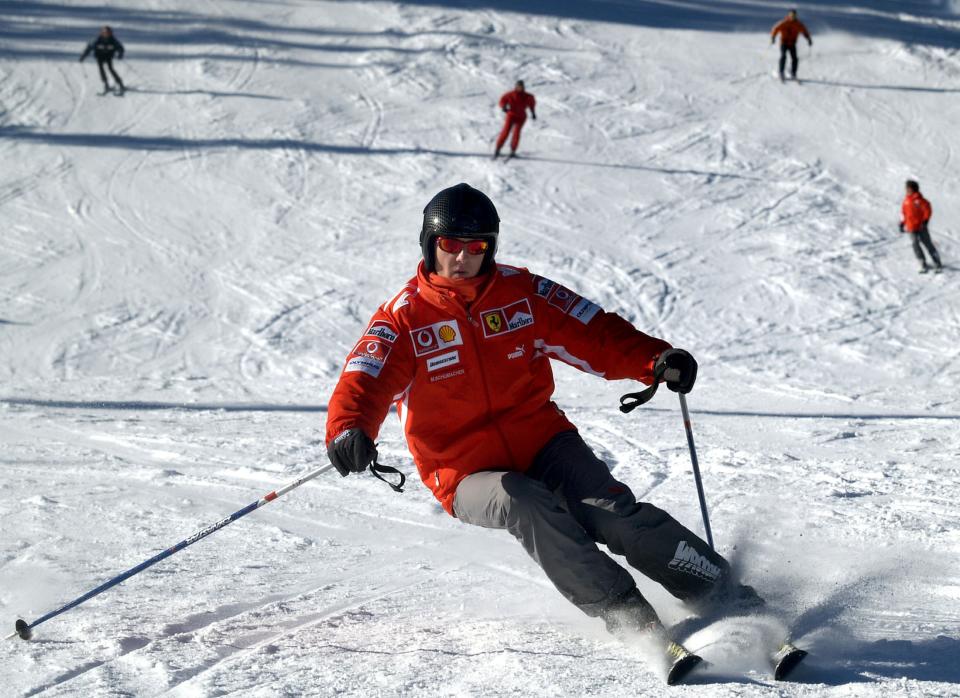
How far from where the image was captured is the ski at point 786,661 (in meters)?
3.06

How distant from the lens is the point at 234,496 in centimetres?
564

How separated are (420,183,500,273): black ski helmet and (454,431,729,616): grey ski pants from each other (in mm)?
840

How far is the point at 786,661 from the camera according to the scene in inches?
121

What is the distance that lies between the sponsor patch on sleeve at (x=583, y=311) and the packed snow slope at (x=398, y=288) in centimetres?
112

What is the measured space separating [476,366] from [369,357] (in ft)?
1.30

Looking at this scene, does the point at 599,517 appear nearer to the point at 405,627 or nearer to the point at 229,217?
the point at 405,627

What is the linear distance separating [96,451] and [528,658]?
423 cm

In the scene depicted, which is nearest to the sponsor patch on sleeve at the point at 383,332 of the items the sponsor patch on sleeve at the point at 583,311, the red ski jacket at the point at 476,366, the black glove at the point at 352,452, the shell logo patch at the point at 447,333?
the red ski jacket at the point at 476,366

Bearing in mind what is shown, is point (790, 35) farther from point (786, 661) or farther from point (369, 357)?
point (786, 661)

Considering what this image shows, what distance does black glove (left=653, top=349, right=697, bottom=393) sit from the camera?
146 inches

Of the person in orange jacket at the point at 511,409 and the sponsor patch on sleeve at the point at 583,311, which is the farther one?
the sponsor patch on sleeve at the point at 583,311

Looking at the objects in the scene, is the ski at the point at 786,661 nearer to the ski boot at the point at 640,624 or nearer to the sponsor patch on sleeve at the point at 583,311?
the ski boot at the point at 640,624

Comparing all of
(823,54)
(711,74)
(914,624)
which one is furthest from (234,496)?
(823,54)

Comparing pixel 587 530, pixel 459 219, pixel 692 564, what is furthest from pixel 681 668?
pixel 459 219
